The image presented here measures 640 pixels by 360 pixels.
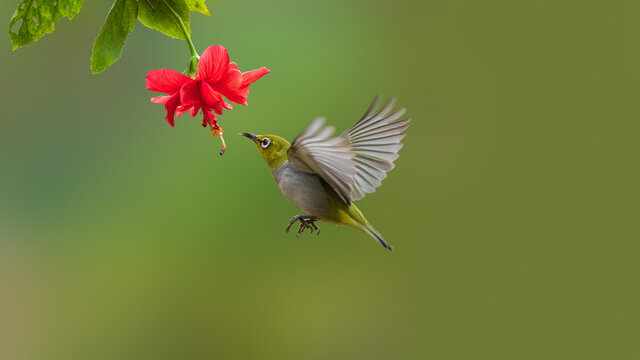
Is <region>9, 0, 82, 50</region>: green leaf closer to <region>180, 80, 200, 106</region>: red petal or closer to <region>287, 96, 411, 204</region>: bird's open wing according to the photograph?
<region>180, 80, 200, 106</region>: red petal

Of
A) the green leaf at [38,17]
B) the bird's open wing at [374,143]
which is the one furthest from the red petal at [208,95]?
the bird's open wing at [374,143]

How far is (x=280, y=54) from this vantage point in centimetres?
224

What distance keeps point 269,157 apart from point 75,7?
10.8 inches

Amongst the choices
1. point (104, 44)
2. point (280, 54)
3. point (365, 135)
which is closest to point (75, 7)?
point (104, 44)

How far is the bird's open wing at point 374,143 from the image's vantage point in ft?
2.34

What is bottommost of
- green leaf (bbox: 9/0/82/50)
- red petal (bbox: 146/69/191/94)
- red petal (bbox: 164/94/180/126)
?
red petal (bbox: 164/94/180/126)

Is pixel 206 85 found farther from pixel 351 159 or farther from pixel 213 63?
pixel 351 159

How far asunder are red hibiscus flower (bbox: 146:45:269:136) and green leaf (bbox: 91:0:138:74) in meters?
0.05

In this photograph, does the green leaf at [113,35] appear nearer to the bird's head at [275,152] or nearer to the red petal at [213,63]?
the red petal at [213,63]

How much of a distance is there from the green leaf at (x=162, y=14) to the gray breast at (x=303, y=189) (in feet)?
0.72

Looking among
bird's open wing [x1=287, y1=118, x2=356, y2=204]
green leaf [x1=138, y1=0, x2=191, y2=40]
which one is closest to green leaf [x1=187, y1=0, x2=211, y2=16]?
green leaf [x1=138, y1=0, x2=191, y2=40]

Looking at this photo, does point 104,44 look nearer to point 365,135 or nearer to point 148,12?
point 148,12

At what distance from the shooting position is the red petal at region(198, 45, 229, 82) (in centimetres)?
50

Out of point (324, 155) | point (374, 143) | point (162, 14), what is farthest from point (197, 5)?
point (374, 143)
